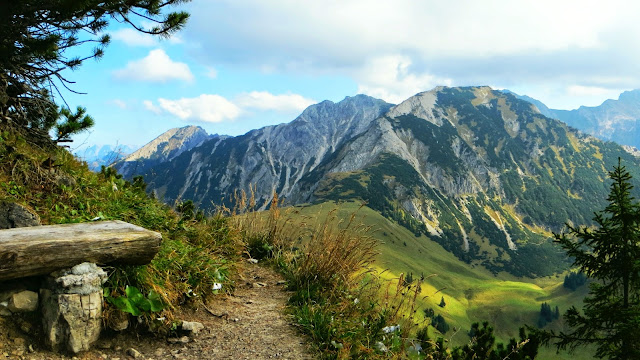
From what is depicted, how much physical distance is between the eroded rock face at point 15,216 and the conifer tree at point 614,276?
1932 centimetres

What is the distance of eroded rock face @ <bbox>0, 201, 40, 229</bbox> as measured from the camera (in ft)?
20.0

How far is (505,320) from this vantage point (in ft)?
607

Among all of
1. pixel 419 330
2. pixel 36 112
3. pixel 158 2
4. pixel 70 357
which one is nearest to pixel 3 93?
pixel 36 112

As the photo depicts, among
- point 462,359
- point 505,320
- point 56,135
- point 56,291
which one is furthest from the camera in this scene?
point 505,320

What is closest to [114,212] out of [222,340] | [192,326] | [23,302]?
[23,302]

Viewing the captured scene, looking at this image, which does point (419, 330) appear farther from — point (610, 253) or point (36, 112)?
point (610, 253)

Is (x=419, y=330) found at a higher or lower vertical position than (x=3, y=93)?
lower

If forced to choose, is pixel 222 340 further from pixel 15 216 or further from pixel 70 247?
pixel 15 216

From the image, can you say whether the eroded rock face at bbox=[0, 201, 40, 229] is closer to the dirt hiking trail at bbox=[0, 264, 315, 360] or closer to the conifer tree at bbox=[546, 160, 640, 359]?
the dirt hiking trail at bbox=[0, 264, 315, 360]

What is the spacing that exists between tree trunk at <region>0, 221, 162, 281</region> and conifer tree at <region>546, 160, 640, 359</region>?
58.4ft

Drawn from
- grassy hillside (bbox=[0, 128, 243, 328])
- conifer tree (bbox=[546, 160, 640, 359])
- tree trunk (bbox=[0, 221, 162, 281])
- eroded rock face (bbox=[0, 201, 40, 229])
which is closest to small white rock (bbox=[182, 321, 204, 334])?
grassy hillside (bbox=[0, 128, 243, 328])

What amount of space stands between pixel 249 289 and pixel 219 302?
125cm

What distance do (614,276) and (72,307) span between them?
20.7 m

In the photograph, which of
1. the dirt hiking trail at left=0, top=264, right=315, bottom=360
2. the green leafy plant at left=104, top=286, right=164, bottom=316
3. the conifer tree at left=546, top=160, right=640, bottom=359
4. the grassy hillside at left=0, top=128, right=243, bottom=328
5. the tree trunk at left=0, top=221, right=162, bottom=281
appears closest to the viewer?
the tree trunk at left=0, top=221, right=162, bottom=281
